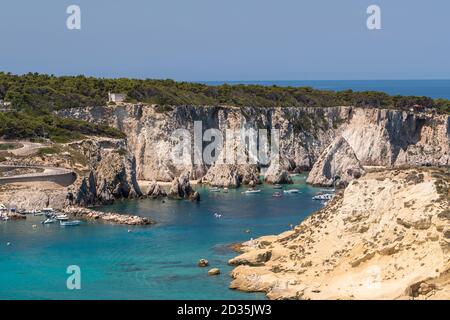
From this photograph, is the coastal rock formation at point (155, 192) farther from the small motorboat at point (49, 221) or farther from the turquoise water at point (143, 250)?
the small motorboat at point (49, 221)

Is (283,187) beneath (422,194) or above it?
beneath

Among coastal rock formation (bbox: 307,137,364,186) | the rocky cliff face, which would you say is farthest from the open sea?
the rocky cliff face

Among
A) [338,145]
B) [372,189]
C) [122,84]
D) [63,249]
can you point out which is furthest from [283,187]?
[372,189]

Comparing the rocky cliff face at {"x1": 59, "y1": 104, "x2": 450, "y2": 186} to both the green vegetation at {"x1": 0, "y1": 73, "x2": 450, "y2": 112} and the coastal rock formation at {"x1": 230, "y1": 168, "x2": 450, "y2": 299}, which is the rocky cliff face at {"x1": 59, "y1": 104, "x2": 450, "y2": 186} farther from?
the coastal rock formation at {"x1": 230, "y1": 168, "x2": 450, "y2": 299}

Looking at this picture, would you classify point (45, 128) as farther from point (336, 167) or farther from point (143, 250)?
point (143, 250)

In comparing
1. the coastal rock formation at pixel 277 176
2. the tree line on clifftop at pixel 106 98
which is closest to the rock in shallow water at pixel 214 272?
the tree line on clifftop at pixel 106 98
